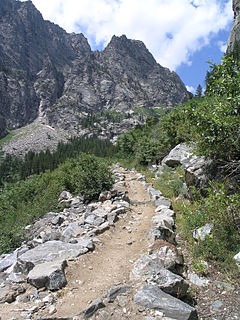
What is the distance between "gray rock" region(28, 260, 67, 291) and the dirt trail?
0.18m

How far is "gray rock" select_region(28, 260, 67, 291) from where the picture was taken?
228 inches

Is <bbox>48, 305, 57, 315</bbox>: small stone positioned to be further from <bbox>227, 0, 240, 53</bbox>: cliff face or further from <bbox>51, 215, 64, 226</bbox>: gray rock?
<bbox>227, 0, 240, 53</bbox>: cliff face

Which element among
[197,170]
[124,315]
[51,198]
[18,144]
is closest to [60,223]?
[51,198]

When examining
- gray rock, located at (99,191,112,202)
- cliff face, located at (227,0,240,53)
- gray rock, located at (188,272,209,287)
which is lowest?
gray rock, located at (188,272,209,287)

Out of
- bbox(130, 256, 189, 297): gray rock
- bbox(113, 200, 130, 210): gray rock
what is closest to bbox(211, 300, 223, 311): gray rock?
bbox(130, 256, 189, 297): gray rock

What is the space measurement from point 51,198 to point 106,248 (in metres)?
7.92

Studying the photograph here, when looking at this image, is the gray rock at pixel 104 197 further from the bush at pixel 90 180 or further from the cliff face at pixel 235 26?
the cliff face at pixel 235 26

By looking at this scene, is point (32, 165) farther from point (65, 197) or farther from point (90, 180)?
point (90, 180)

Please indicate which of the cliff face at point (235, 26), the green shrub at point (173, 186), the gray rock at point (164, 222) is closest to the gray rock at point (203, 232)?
the gray rock at point (164, 222)

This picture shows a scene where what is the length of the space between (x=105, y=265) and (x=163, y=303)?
2.36m

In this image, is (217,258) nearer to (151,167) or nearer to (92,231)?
(92,231)

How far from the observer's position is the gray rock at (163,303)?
185 inches

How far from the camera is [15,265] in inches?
267

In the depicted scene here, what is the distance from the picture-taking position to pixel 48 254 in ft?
23.4
